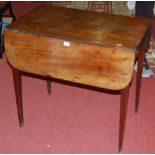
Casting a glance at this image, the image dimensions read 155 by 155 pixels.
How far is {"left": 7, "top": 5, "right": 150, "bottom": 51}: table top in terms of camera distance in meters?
1.51

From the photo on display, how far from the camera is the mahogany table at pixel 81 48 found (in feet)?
4.80

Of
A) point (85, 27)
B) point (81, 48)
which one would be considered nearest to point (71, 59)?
point (81, 48)

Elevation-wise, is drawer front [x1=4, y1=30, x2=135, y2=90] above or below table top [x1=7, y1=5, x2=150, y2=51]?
below

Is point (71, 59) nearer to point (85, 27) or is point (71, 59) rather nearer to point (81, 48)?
point (81, 48)

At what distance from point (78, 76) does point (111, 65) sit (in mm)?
197

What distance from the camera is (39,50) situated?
159cm

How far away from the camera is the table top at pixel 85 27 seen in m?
1.51

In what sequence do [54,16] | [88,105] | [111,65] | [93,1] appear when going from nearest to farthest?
[111,65] → [54,16] → [88,105] → [93,1]

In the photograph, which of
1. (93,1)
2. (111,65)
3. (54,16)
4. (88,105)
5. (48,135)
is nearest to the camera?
(111,65)

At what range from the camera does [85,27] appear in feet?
5.43

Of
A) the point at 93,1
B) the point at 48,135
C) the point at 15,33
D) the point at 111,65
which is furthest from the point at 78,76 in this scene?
the point at 93,1

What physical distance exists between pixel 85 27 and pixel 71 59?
22 centimetres

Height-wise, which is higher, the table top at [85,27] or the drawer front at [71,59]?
the table top at [85,27]

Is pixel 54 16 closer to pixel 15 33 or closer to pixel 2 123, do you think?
pixel 15 33
